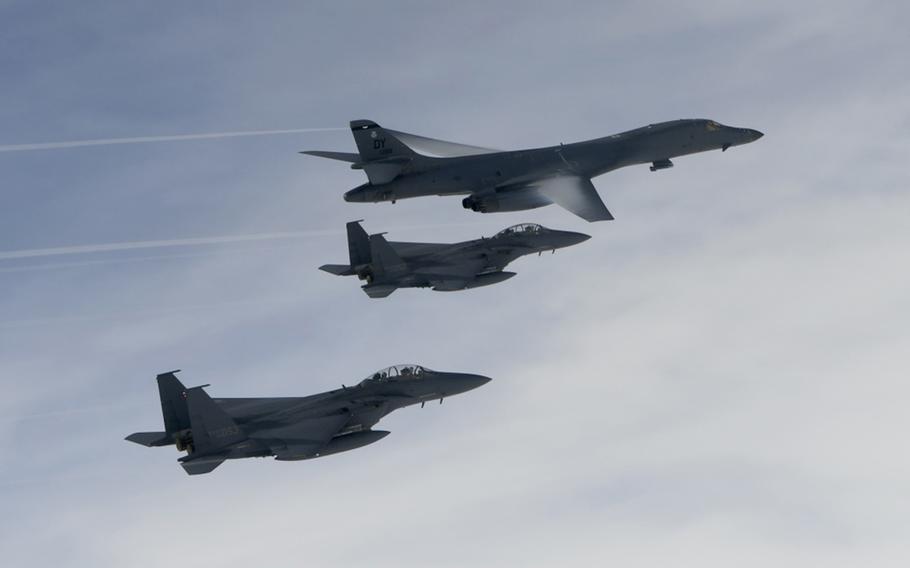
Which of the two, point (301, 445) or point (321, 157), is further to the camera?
point (321, 157)

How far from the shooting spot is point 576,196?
8575 cm

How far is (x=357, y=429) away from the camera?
6912 centimetres

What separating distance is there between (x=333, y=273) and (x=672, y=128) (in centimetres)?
2719

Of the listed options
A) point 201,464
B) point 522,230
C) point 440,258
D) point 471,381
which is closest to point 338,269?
point 440,258

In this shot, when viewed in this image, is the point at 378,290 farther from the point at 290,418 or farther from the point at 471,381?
the point at 290,418

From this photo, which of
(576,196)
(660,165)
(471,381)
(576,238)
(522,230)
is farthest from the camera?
(660,165)

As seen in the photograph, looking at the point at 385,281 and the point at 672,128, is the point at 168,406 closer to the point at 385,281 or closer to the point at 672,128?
the point at 385,281

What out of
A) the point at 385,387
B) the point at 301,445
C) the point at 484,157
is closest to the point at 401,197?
the point at 484,157

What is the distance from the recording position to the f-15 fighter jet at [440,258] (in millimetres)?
79375

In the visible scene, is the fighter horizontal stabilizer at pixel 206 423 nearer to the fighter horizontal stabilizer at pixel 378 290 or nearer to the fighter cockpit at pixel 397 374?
the fighter cockpit at pixel 397 374

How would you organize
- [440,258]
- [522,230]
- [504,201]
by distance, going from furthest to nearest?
[504,201] → [522,230] → [440,258]

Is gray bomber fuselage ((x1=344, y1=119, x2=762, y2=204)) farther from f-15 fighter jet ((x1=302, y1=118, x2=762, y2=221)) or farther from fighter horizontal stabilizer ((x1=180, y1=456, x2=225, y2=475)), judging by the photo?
fighter horizontal stabilizer ((x1=180, y1=456, x2=225, y2=475))

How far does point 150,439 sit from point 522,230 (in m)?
27.4

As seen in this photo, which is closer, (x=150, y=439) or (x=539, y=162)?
(x=150, y=439)
